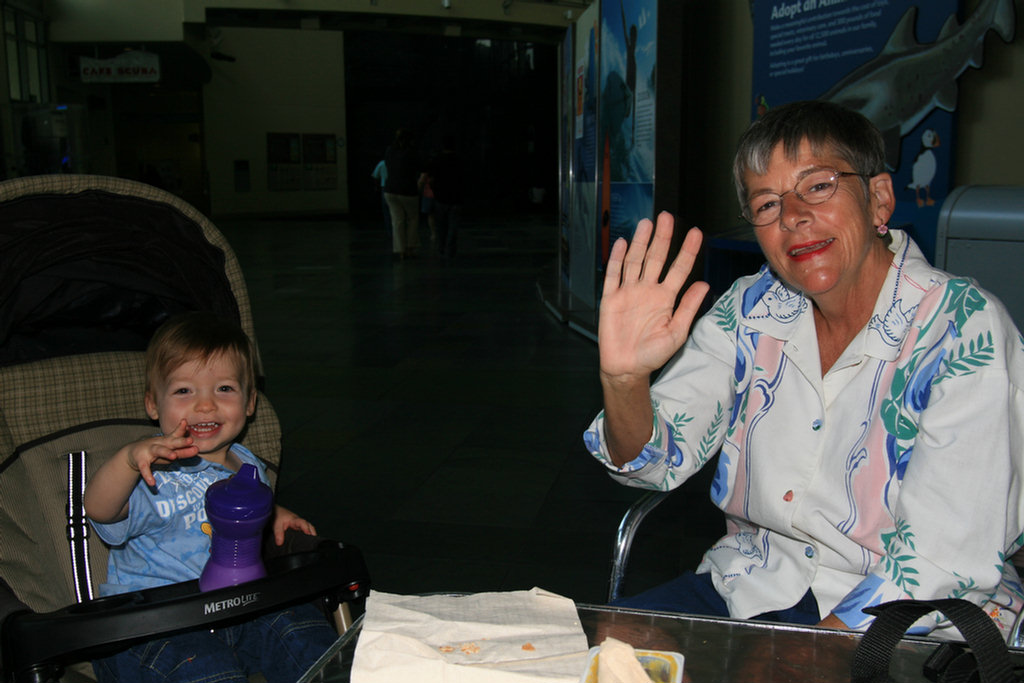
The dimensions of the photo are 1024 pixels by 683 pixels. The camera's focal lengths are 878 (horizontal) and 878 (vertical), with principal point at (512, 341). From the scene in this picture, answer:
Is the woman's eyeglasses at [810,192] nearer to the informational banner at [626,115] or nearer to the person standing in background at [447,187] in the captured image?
the informational banner at [626,115]

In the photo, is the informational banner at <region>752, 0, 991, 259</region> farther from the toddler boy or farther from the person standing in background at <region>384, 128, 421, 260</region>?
the person standing in background at <region>384, 128, 421, 260</region>

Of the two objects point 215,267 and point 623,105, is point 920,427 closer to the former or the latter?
point 215,267

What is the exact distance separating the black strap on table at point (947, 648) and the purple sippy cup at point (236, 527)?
3.73 feet

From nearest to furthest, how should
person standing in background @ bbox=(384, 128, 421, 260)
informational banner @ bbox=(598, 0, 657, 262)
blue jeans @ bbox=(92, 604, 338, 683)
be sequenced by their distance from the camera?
1. blue jeans @ bbox=(92, 604, 338, 683)
2. informational banner @ bbox=(598, 0, 657, 262)
3. person standing in background @ bbox=(384, 128, 421, 260)

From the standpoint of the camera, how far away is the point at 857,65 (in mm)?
4188

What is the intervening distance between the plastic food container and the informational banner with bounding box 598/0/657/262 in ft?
15.7

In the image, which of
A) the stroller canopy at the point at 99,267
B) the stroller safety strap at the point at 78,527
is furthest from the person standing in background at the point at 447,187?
the stroller safety strap at the point at 78,527

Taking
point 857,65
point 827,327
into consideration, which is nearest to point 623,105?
point 857,65

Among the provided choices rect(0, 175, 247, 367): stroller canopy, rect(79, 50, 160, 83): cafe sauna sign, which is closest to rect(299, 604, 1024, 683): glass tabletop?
rect(0, 175, 247, 367): stroller canopy

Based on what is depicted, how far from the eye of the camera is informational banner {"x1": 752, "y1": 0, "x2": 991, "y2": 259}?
147 inches

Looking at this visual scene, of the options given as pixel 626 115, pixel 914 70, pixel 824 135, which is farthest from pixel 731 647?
pixel 626 115

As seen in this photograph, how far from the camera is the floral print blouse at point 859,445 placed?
1.37 meters

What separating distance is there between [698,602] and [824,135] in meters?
0.91

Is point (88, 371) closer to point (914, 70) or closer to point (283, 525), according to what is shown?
point (283, 525)
